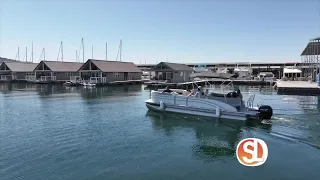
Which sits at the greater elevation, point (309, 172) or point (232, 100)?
point (232, 100)

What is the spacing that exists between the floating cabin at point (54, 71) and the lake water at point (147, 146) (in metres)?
46.5

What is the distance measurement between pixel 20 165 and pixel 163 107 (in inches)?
584

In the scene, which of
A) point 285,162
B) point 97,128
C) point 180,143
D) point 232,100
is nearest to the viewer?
point 285,162

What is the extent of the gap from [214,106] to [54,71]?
55.0m

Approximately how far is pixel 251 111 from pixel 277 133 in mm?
4213

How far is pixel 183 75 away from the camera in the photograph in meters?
62.2

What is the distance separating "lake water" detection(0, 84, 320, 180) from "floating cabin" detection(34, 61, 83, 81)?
4646 centimetres

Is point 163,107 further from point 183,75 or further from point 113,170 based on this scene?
point 183,75

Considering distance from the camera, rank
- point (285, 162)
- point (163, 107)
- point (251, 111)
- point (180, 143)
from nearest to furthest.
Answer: point (285, 162), point (180, 143), point (251, 111), point (163, 107)

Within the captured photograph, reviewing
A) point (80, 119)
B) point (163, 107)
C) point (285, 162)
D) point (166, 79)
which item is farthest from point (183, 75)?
point (285, 162)

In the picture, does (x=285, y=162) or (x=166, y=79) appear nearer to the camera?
(x=285, y=162)

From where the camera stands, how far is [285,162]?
13359mm

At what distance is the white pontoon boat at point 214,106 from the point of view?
21.8 m

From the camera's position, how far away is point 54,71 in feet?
227
